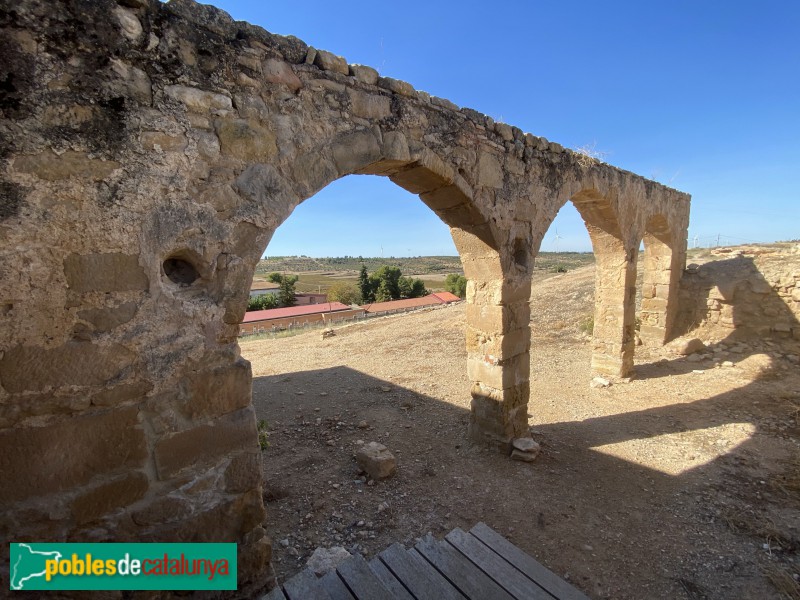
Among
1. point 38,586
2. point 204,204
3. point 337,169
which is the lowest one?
point 38,586

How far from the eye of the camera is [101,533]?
6.20 ft

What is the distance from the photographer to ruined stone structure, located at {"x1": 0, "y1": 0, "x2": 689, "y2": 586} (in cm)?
168

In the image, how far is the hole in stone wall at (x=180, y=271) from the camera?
215 centimetres

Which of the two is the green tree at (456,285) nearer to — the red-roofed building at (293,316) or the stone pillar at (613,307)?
the red-roofed building at (293,316)

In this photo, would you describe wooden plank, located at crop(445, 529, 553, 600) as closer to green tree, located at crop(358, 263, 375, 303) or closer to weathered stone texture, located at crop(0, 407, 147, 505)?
weathered stone texture, located at crop(0, 407, 147, 505)

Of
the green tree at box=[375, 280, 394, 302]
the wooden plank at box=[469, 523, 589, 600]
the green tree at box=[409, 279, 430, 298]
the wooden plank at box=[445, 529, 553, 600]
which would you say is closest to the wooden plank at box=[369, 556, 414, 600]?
the wooden plank at box=[445, 529, 553, 600]

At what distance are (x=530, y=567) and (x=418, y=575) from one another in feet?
1.89

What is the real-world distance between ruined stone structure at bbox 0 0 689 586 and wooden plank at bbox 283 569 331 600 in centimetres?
57

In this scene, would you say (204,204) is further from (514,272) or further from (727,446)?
(727,446)

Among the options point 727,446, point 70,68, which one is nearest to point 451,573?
point 70,68

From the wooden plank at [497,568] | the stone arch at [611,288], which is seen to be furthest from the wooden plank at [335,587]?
the stone arch at [611,288]

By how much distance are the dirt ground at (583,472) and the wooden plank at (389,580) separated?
3.73ft

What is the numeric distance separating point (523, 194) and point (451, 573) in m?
3.56

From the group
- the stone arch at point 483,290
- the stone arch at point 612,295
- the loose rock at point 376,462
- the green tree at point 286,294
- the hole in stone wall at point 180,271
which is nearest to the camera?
the hole in stone wall at point 180,271
